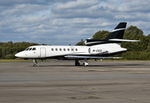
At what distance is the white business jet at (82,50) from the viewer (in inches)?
1890

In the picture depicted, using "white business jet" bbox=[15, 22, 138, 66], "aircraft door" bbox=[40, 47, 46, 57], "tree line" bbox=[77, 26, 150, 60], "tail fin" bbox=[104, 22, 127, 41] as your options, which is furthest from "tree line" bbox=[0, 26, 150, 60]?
"aircraft door" bbox=[40, 47, 46, 57]

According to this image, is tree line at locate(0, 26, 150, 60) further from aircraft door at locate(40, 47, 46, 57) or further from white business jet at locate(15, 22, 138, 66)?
aircraft door at locate(40, 47, 46, 57)

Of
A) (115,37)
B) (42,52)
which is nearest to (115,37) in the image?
(115,37)

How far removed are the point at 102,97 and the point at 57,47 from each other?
115 ft

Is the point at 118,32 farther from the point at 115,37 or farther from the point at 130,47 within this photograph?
the point at 130,47

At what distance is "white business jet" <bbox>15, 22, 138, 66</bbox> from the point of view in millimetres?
48000

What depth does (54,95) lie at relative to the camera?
14859 millimetres

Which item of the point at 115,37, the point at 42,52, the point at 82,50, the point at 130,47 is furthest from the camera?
the point at 130,47

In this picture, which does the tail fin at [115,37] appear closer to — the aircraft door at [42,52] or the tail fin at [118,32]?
the tail fin at [118,32]

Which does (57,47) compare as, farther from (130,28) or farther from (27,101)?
(130,28)

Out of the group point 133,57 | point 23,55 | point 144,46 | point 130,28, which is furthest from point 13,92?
point 130,28

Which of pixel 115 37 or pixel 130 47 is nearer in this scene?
pixel 115 37

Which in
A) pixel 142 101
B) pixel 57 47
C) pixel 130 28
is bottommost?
pixel 142 101

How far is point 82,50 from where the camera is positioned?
164 ft
